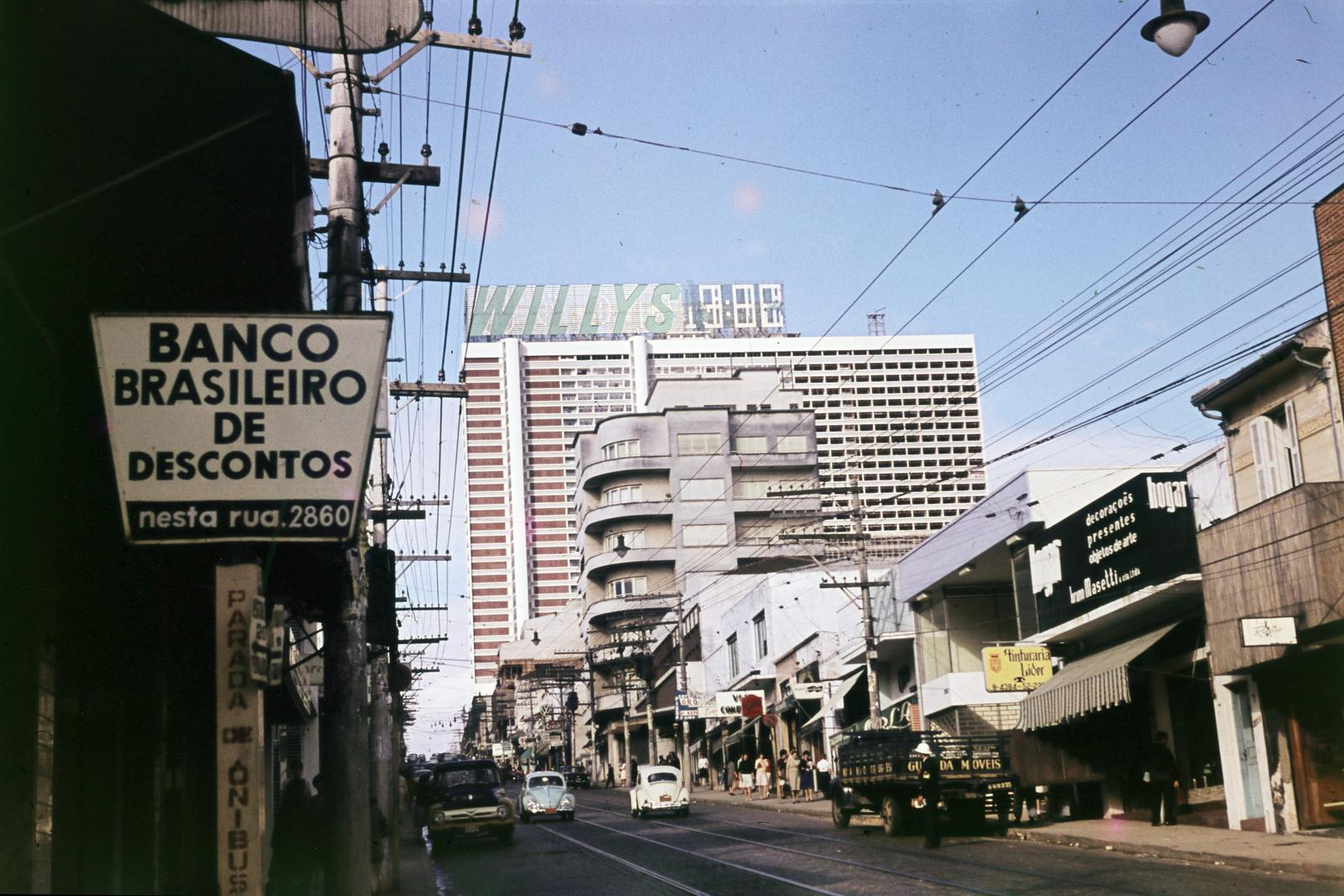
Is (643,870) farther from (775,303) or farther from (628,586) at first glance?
(775,303)

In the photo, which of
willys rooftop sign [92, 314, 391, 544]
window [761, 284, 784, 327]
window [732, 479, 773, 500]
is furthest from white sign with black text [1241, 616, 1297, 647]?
window [761, 284, 784, 327]

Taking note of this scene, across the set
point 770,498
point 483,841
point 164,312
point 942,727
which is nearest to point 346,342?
point 164,312

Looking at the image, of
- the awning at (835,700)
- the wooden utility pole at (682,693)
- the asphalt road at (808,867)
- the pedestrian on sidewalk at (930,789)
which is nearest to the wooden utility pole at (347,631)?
the asphalt road at (808,867)

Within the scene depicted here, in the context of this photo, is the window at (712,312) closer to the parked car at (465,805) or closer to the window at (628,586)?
the window at (628,586)

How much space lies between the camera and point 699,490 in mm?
108562

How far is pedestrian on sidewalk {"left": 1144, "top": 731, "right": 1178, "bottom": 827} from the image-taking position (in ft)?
84.9

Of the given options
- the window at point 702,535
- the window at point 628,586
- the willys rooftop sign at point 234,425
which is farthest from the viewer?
the window at point 628,586

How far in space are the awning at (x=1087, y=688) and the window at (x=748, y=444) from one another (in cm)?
8031

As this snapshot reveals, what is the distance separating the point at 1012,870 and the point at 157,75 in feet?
49.3

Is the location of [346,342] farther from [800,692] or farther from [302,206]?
[800,692]

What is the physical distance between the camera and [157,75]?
266 inches

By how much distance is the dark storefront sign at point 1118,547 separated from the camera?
2577cm

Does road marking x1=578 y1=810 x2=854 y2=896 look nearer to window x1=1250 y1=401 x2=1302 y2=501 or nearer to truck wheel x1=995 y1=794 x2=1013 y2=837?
truck wheel x1=995 y1=794 x2=1013 y2=837

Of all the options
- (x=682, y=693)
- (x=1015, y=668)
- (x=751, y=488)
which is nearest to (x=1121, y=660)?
(x=1015, y=668)
